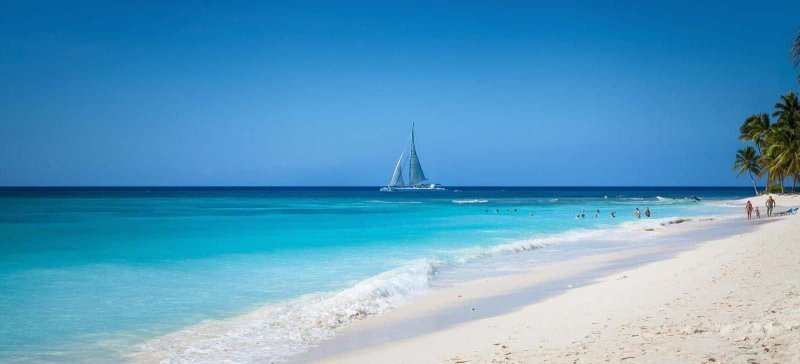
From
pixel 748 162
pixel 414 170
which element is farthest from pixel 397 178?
pixel 748 162

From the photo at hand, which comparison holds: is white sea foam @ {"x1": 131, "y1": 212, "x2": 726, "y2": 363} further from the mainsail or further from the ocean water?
the mainsail

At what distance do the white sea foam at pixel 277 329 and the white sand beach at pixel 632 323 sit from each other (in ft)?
1.73

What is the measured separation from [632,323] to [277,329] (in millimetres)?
5716

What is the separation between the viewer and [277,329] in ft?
29.2

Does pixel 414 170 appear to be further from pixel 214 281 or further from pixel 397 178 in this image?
pixel 214 281

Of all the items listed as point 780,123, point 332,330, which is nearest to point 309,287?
point 332,330

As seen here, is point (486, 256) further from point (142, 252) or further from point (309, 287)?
point (142, 252)

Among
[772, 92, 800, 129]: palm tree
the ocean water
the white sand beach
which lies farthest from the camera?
[772, 92, 800, 129]: palm tree

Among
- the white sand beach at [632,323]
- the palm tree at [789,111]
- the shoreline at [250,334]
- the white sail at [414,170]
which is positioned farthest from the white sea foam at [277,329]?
the white sail at [414,170]

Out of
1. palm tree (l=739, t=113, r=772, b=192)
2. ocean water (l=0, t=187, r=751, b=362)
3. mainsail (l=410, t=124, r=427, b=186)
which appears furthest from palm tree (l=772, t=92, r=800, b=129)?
mainsail (l=410, t=124, r=427, b=186)

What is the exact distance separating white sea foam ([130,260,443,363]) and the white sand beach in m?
0.53

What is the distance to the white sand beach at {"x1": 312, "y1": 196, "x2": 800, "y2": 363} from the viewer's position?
18.5 ft

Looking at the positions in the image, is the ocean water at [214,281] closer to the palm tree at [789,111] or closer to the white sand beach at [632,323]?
the white sand beach at [632,323]

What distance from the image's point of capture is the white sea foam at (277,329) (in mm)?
7605
